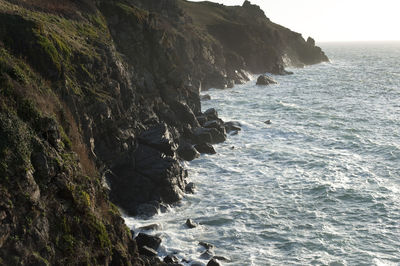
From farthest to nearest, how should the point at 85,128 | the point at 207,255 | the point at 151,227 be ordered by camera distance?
the point at 85,128, the point at 151,227, the point at 207,255

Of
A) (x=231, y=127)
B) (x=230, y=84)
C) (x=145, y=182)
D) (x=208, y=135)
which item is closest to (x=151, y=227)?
(x=145, y=182)

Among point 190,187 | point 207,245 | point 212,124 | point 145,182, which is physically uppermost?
point 212,124

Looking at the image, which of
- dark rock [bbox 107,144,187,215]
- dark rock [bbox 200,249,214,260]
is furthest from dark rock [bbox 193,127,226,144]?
dark rock [bbox 200,249,214,260]

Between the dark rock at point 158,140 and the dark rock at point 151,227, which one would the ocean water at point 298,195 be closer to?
the dark rock at point 151,227

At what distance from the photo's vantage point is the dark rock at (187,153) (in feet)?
128

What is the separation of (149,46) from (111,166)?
786 inches

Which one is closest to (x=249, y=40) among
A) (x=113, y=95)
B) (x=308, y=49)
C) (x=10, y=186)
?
(x=308, y=49)

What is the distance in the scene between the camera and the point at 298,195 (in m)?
30.6

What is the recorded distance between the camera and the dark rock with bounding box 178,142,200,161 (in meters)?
39.0

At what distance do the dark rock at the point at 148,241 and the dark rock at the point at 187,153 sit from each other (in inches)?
636

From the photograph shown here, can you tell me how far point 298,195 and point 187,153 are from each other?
40.4 ft

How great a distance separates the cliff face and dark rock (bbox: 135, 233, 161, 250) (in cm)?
183

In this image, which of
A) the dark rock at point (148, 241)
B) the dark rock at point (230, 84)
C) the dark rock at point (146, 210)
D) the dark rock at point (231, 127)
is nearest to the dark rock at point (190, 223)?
the dark rock at point (146, 210)

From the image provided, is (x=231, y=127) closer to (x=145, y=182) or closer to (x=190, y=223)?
(x=145, y=182)
